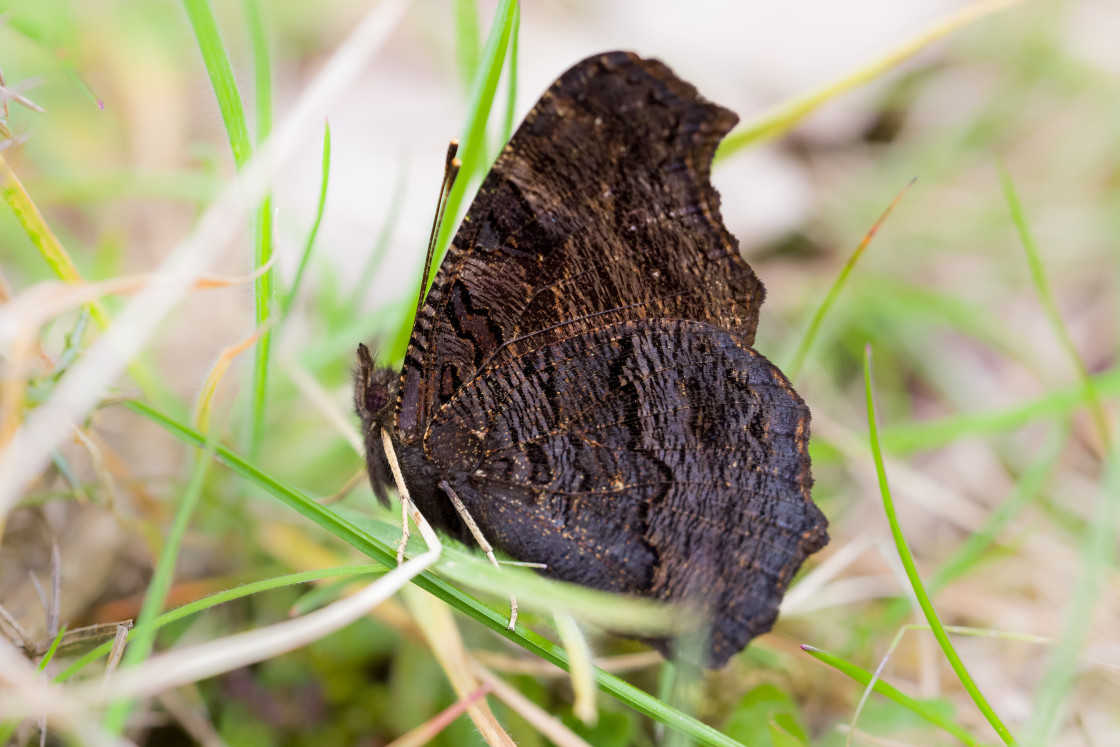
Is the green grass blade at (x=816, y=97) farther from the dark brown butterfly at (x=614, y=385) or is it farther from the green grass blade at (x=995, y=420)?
the green grass blade at (x=995, y=420)

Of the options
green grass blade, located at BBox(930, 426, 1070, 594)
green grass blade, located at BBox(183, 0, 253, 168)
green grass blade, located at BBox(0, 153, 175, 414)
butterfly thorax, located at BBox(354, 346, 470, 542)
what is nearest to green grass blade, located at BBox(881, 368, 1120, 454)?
green grass blade, located at BBox(930, 426, 1070, 594)

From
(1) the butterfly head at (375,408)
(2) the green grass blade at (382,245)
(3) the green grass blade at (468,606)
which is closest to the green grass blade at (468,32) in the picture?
(2) the green grass blade at (382,245)

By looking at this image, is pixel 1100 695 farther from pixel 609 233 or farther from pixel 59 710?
pixel 59 710

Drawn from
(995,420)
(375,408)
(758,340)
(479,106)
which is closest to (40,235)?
(375,408)

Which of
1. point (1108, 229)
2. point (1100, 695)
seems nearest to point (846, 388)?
point (1100, 695)

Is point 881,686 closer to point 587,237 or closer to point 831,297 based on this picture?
point 831,297
